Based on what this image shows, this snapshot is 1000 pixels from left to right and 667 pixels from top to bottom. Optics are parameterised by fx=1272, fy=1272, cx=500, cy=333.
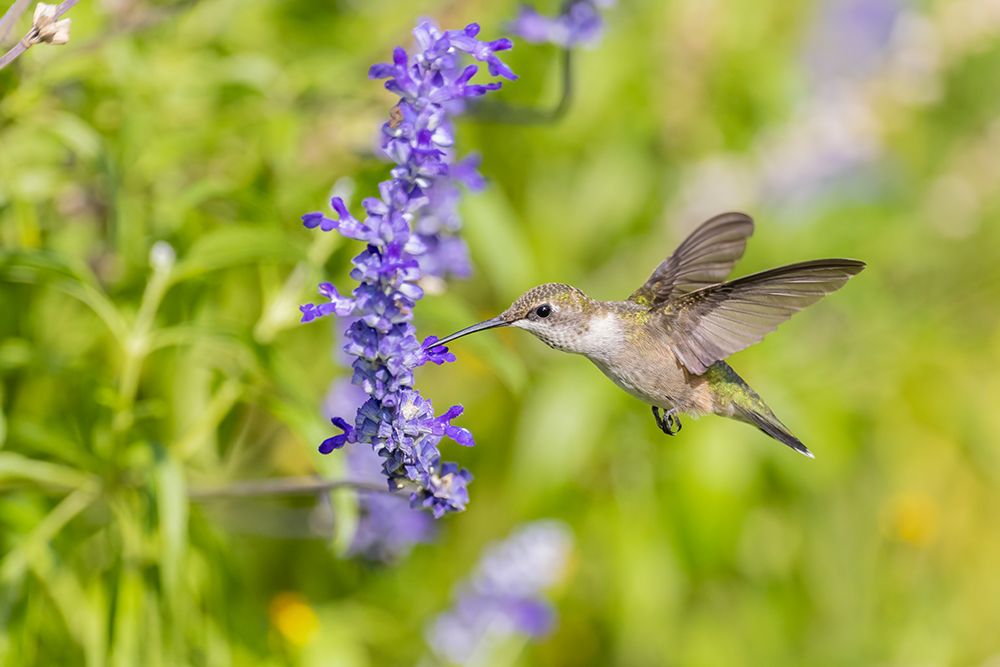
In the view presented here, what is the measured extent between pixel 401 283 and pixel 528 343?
2.80 meters

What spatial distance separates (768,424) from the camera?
226 cm

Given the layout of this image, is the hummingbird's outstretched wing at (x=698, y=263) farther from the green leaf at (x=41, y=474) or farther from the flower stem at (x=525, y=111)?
the green leaf at (x=41, y=474)

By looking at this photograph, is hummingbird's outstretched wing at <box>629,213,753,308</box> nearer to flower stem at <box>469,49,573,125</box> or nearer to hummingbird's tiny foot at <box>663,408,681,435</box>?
hummingbird's tiny foot at <box>663,408,681,435</box>

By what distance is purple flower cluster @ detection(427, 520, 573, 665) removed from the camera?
124 inches

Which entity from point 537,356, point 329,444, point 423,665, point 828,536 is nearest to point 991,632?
point 828,536

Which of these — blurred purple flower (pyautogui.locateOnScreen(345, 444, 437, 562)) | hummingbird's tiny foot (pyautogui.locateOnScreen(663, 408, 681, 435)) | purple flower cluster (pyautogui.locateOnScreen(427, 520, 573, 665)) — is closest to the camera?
hummingbird's tiny foot (pyautogui.locateOnScreen(663, 408, 681, 435))

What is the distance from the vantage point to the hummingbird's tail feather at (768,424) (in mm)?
2213

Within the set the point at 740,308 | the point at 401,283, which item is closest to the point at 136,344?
the point at 401,283

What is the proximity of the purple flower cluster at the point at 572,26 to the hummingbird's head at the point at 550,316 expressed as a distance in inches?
22.3

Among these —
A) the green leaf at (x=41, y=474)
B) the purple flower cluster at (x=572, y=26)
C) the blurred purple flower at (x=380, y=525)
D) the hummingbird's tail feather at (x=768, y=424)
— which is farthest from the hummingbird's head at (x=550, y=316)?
the blurred purple flower at (x=380, y=525)

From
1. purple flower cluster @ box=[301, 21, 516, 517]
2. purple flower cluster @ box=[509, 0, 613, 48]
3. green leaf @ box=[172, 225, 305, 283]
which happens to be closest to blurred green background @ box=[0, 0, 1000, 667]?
green leaf @ box=[172, 225, 305, 283]

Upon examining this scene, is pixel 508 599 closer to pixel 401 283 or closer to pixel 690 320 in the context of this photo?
pixel 690 320

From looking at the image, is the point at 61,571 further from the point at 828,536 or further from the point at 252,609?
the point at 828,536

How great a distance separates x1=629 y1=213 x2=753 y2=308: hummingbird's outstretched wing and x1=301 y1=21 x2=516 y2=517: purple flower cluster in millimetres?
734
